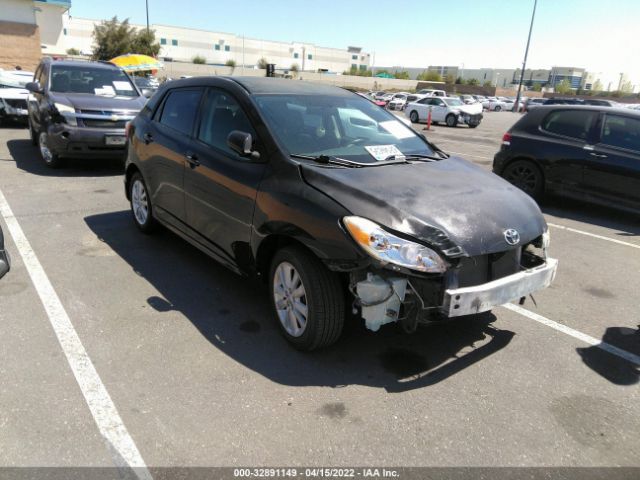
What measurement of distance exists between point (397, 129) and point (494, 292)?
1.92 meters

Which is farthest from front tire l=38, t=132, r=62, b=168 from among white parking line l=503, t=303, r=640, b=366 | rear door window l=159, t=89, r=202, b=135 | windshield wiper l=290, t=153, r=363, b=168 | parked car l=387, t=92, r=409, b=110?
parked car l=387, t=92, r=409, b=110

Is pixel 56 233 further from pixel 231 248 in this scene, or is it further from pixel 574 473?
pixel 574 473

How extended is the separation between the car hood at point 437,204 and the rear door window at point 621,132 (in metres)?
4.49

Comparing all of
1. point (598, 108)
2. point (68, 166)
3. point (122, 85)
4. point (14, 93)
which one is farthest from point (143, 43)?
point (598, 108)

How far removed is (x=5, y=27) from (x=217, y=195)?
116 ft

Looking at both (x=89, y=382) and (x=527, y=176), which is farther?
(x=527, y=176)

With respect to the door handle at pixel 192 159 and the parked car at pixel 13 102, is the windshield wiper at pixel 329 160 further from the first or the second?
the parked car at pixel 13 102

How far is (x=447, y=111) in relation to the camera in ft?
82.8

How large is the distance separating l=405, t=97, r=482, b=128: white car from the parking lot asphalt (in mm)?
21612

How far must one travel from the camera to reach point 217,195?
3850 mm

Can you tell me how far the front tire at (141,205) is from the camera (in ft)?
17.3

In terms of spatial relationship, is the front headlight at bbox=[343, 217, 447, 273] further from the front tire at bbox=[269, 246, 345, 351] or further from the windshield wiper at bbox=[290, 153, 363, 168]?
the windshield wiper at bbox=[290, 153, 363, 168]

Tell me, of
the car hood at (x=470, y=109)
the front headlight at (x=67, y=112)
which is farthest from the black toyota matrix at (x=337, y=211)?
the car hood at (x=470, y=109)

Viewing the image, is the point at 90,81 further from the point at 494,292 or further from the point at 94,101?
the point at 494,292
